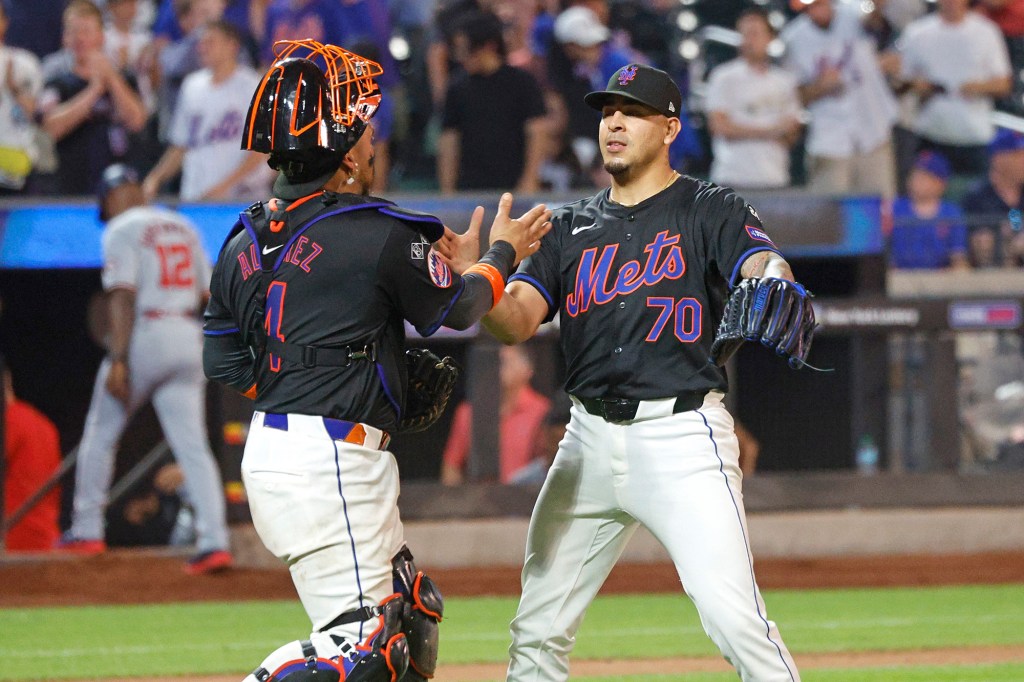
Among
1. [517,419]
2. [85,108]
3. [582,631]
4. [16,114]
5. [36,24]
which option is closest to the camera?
[582,631]

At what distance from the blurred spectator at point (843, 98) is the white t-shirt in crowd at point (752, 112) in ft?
0.73

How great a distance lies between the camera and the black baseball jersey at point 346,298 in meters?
3.48

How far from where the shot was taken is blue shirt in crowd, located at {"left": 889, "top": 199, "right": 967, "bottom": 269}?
1080 cm

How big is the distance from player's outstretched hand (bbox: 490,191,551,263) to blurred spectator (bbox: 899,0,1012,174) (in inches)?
315

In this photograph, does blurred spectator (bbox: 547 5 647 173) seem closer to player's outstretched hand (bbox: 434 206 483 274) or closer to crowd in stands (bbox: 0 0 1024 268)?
crowd in stands (bbox: 0 0 1024 268)

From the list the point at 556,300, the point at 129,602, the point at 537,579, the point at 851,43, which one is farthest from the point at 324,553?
the point at 851,43

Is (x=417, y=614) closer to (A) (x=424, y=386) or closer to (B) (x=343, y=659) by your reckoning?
(B) (x=343, y=659)

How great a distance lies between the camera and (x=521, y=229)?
419 cm

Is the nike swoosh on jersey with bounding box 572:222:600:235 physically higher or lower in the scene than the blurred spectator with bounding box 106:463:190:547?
higher

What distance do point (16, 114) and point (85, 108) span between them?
21.6 inches

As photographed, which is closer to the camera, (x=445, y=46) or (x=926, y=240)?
(x=926, y=240)

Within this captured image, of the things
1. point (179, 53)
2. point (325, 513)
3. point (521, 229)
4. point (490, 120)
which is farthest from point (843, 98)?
point (325, 513)

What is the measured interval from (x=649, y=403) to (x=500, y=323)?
1.59 ft

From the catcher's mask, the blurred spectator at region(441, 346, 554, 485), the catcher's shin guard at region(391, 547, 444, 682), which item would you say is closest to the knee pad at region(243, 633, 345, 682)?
the catcher's shin guard at region(391, 547, 444, 682)
